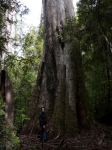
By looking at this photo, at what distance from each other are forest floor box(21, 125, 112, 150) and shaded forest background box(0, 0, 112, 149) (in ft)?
1.77

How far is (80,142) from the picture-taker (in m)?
14.1

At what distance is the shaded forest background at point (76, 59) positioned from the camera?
30.4 feet

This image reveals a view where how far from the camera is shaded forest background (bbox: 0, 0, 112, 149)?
9266 mm

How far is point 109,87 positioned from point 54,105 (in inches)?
226

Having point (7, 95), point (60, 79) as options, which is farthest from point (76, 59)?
point (7, 95)

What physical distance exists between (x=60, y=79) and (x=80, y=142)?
3541mm

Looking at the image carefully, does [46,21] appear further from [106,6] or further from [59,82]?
[106,6]

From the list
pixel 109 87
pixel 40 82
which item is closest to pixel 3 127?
pixel 40 82

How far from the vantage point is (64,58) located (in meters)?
17.2

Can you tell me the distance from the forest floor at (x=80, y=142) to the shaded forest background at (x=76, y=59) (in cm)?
54

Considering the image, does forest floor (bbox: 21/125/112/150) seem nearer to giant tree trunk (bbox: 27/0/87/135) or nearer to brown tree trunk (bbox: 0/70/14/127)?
giant tree trunk (bbox: 27/0/87/135)

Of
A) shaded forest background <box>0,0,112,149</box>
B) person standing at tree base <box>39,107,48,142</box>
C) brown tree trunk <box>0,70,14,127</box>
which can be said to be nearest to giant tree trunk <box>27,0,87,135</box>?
shaded forest background <box>0,0,112,149</box>

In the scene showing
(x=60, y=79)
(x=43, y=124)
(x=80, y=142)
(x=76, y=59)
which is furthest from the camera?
(x=76, y=59)

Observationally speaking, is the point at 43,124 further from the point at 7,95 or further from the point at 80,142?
the point at 7,95
